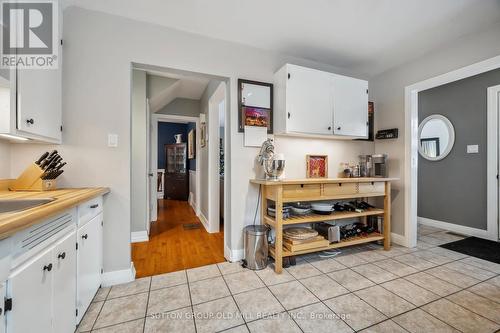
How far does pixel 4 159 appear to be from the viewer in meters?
1.59

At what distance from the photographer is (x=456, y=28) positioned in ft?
6.97

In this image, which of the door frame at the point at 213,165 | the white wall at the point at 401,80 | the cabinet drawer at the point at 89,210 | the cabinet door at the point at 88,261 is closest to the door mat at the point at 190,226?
the door frame at the point at 213,165

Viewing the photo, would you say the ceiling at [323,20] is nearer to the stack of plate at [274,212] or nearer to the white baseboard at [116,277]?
the stack of plate at [274,212]

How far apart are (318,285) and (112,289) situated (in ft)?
5.81

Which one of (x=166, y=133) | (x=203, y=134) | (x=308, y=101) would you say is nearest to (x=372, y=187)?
(x=308, y=101)

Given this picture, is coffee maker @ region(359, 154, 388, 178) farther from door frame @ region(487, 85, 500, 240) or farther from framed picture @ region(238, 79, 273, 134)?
door frame @ region(487, 85, 500, 240)

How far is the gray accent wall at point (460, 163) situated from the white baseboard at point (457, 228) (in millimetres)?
54

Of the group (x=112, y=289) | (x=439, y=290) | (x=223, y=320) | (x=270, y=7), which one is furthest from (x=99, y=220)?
(x=439, y=290)

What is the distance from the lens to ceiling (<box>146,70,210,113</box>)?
3326 mm

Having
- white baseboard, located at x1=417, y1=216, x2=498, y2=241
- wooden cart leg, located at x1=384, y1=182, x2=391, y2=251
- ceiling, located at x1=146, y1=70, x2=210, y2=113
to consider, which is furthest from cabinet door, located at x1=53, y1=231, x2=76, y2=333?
white baseboard, located at x1=417, y1=216, x2=498, y2=241

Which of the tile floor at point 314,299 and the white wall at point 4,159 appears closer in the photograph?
the tile floor at point 314,299

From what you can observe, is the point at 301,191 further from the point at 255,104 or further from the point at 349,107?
the point at 349,107

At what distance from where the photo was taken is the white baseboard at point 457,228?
308 centimetres

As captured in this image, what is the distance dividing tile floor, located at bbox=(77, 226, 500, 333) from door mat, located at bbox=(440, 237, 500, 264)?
0.88 ft
